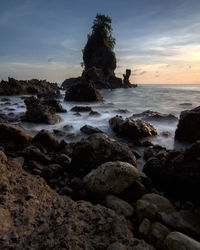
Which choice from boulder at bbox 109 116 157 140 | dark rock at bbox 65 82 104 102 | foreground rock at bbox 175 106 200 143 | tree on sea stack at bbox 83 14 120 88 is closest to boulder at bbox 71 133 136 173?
boulder at bbox 109 116 157 140

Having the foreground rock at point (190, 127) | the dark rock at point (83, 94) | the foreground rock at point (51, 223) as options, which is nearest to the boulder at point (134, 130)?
the foreground rock at point (190, 127)

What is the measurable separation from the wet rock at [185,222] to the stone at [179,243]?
0.30 meters

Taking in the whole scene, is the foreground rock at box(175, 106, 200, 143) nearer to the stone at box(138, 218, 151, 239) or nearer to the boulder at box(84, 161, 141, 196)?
the boulder at box(84, 161, 141, 196)

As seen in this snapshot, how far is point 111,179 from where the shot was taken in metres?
2.86

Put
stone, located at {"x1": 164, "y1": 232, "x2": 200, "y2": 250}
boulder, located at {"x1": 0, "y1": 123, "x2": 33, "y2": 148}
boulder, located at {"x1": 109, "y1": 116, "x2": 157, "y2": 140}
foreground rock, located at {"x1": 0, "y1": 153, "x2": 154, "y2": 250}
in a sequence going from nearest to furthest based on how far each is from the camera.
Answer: foreground rock, located at {"x1": 0, "y1": 153, "x2": 154, "y2": 250} < stone, located at {"x1": 164, "y1": 232, "x2": 200, "y2": 250} < boulder, located at {"x1": 0, "y1": 123, "x2": 33, "y2": 148} < boulder, located at {"x1": 109, "y1": 116, "x2": 157, "y2": 140}

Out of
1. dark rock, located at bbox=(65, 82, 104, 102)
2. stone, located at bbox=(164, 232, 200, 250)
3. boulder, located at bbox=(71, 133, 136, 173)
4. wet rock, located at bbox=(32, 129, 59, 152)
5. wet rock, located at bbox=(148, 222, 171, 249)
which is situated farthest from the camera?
dark rock, located at bbox=(65, 82, 104, 102)

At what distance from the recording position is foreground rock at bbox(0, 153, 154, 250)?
1.49 m

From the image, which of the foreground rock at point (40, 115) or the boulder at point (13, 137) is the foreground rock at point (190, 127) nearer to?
the boulder at point (13, 137)

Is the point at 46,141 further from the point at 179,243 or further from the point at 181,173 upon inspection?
the point at 179,243

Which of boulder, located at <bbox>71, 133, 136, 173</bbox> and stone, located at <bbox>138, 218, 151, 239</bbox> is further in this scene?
boulder, located at <bbox>71, 133, 136, 173</bbox>

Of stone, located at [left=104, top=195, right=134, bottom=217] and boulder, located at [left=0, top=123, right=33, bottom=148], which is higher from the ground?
boulder, located at [left=0, top=123, right=33, bottom=148]

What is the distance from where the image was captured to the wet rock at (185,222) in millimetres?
2073

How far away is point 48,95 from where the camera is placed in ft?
66.4

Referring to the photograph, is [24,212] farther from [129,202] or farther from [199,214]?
[199,214]
